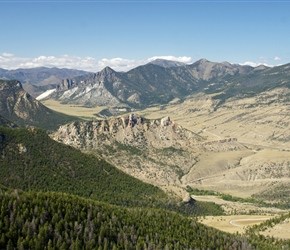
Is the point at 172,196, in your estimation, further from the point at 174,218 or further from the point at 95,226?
the point at 95,226

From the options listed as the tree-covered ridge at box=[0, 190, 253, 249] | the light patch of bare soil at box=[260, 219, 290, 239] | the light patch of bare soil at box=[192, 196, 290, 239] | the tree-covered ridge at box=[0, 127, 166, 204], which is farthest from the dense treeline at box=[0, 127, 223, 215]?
the tree-covered ridge at box=[0, 190, 253, 249]

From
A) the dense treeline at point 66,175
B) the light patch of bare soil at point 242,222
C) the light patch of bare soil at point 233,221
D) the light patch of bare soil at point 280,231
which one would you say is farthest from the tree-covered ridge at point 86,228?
the dense treeline at point 66,175

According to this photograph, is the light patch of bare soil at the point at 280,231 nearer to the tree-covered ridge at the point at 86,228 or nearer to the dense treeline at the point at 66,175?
the tree-covered ridge at the point at 86,228

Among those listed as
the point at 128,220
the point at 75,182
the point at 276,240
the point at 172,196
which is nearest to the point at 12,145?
the point at 75,182

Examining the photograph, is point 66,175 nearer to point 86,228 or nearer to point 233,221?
point 233,221

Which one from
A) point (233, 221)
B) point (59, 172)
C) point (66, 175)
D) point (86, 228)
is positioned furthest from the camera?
point (233, 221)

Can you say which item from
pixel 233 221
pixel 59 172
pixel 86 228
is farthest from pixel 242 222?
pixel 86 228
